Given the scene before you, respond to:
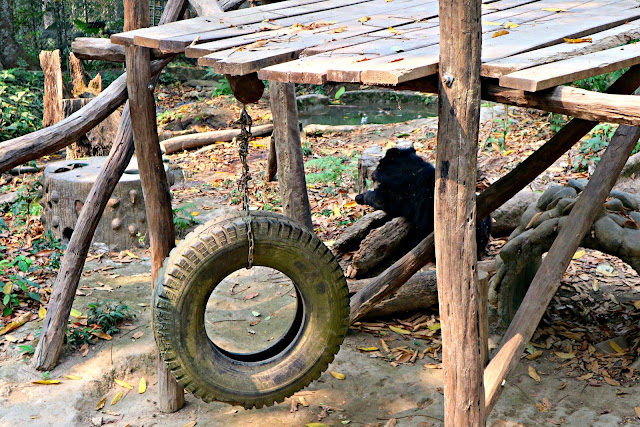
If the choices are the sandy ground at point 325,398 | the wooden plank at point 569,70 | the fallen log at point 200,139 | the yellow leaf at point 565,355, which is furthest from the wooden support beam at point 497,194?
the fallen log at point 200,139

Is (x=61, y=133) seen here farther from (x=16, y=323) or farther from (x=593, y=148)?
(x=593, y=148)

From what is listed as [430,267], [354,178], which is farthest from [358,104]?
[430,267]

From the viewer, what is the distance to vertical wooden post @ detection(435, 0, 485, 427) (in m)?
2.60

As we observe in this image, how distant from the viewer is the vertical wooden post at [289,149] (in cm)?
534

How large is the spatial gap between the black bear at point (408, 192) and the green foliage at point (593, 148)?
6.29ft

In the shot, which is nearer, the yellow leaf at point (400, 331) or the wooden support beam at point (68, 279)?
the wooden support beam at point (68, 279)

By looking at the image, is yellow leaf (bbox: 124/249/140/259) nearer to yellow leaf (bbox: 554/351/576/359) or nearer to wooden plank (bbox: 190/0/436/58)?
wooden plank (bbox: 190/0/436/58)

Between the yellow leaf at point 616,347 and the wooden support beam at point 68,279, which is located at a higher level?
the wooden support beam at point 68,279

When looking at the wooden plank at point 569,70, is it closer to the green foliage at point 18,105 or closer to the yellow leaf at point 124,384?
the yellow leaf at point 124,384

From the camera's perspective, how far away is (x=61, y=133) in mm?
3896

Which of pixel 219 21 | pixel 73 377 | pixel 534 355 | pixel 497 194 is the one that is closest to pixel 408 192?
pixel 497 194

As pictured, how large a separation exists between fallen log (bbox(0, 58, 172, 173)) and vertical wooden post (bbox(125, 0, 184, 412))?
129mm

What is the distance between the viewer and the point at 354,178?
813cm

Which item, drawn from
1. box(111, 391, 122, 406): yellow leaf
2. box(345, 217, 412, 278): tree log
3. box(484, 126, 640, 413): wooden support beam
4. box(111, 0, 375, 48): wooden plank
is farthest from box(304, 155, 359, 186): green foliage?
box(484, 126, 640, 413): wooden support beam
